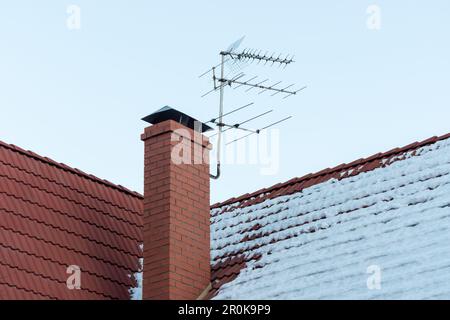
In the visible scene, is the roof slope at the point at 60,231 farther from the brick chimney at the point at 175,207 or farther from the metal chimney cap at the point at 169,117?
the metal chimney cap at the point at 169,117

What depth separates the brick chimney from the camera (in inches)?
444

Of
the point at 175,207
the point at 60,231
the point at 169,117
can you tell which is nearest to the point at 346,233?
the point at 175,207

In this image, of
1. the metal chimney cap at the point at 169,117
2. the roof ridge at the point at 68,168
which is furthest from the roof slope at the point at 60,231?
the metal chimney cap at the point at 169,117

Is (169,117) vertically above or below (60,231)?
above

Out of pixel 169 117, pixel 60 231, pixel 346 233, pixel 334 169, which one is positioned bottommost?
pixel 346 233

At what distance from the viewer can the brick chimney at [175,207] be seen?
11273mm

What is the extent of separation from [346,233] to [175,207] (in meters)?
1.88

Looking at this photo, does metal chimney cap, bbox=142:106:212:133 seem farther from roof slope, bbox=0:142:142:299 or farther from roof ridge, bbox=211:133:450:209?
roof ridge, bbox=211:133:450:209

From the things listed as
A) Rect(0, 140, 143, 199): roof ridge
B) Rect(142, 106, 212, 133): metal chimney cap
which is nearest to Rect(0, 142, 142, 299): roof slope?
Rect(0, 140, 143, 199): roof ridge

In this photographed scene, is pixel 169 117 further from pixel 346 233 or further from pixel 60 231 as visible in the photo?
pixel 346 233

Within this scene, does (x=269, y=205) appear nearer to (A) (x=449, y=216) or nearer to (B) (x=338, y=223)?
(B) (x=338, y=223)

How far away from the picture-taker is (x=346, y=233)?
1109 cm

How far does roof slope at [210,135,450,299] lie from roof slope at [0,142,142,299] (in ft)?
3.79
